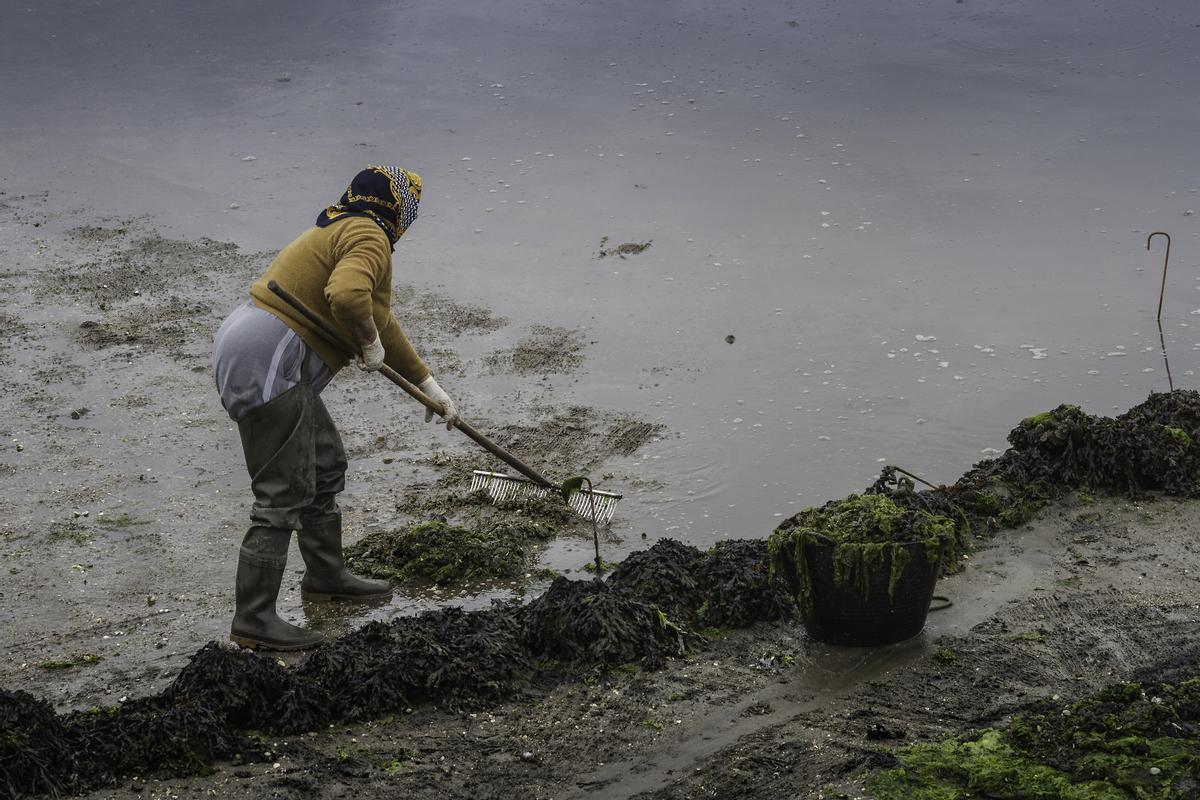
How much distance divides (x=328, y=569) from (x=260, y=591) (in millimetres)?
475

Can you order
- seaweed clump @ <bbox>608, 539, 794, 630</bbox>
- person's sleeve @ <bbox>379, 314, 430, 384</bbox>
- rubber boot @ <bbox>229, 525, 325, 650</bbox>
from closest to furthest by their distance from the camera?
rubber boot @ <bbox>229, 525, 325, 650</bbox> → seaweed clump @ <bbox>608, 539, 794, 630</bbox> → person's sleeve @ <bbox>379, 314, 430, 384</bbox>

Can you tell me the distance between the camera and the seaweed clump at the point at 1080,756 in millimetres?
3826

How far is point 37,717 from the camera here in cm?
416

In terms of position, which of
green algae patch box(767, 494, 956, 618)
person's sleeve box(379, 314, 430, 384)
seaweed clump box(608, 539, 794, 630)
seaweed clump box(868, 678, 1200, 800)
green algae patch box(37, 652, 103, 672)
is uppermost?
person's sleeve box(379, 314, 430, 384)

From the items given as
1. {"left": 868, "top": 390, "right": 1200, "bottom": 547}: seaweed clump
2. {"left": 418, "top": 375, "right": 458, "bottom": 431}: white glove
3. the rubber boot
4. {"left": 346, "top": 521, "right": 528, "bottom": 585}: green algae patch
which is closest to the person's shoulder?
{"left": 418, "top": 375, "right": 458, "bottom": 431}: white glove

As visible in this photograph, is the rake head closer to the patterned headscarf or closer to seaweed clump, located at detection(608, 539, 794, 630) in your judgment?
seaweed clump, located at detection(608, 539, 794, 630)

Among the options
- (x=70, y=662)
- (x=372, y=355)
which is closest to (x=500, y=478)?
(x=372, y=355)

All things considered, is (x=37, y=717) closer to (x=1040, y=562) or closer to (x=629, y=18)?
(x=1040, y=562)

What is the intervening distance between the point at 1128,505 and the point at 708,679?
2.39 meters

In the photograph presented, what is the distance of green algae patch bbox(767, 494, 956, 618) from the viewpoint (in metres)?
4.78

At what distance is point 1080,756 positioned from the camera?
13.1 feet

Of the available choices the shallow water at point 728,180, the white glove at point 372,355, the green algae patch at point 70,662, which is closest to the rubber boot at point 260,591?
the green algae patch at point 70,662

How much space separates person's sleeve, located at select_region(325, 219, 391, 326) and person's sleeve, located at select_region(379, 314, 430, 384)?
29cm

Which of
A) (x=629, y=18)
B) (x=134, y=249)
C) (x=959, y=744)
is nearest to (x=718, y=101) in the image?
(x=629, y=18)
